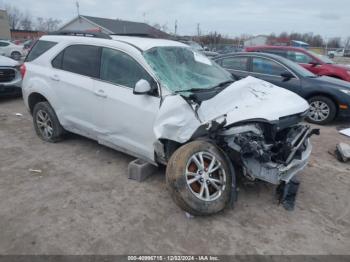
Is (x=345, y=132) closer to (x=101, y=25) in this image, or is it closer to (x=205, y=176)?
(x=205, y=176)

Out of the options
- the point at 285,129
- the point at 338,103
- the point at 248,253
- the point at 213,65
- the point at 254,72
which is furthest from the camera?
the point at 254,72

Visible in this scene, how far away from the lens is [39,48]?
4.73m

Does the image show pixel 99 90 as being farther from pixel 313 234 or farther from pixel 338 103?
pixel 338 103

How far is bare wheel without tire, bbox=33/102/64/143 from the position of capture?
4.61 m

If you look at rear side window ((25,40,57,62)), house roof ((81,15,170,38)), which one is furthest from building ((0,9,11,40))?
rear side window ((25,40,57,62))

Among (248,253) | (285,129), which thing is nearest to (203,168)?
(248,253)

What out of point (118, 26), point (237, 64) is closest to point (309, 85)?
point (237, 64)

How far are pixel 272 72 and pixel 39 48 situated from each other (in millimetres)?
5082

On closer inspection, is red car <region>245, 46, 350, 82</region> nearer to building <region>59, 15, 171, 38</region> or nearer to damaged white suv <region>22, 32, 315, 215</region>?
damaged white suv <region>22, 32, 315, 215</region>

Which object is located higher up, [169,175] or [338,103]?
[338,103]

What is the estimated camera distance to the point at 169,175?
9.62 ft

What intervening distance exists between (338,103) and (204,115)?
4690 millimetres

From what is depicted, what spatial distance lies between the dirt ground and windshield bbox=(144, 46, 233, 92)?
1.31 meters

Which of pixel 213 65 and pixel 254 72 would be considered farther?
pixel 254 72
